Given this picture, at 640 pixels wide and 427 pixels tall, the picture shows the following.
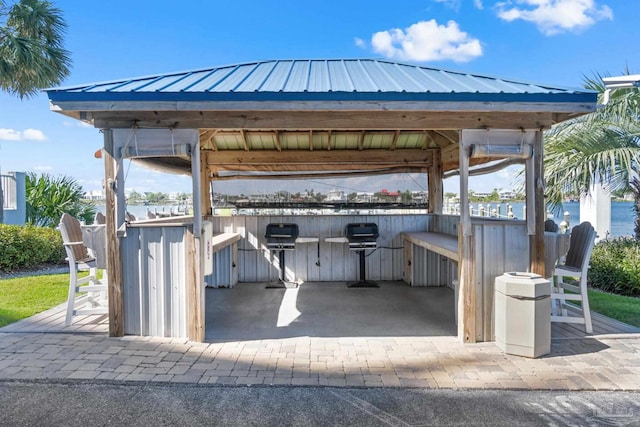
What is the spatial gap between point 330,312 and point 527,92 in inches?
129

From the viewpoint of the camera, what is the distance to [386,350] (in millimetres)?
3426

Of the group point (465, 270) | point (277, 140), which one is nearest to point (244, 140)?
point (277, 140)

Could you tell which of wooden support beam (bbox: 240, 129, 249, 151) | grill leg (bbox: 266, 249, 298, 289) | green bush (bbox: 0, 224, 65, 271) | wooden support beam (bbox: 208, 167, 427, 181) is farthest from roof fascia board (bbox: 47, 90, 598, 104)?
green bush (bbox: 0, 224, 65, 271)

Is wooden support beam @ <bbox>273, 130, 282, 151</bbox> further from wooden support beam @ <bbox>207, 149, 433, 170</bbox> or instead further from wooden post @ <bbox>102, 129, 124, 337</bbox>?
wooden post @ <bbox>102, 129, 124, 337</bbox>

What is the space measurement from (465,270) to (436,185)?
3193 mm

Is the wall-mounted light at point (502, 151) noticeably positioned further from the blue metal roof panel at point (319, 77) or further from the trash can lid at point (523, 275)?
the blue metal roof panel at point (319, 77)

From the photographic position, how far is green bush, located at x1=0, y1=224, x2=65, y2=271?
278 inches

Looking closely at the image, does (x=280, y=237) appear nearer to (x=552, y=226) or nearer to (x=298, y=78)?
(x=298, y=78)

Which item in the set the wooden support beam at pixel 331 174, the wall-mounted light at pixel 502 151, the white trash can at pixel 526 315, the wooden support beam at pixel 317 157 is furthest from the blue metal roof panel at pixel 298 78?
the white trash can at pixel 526 315

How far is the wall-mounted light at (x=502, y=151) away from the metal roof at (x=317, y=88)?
0.50 m

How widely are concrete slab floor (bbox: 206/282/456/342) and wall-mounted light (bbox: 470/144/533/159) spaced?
193 centimetres

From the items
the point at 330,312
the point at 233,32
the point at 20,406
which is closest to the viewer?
the point at 20,406

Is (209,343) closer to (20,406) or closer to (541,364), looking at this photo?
(20,406)

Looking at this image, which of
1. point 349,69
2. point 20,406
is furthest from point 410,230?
point 20,406
